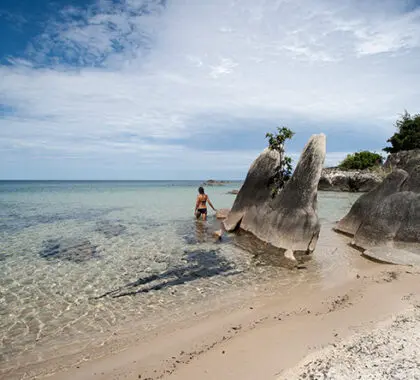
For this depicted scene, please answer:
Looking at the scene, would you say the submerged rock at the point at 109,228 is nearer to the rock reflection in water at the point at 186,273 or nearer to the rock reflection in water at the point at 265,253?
the rock reflection in water at the point at 186,273

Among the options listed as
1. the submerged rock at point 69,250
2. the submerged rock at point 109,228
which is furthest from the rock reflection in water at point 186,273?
the submerged rock at point 109,228

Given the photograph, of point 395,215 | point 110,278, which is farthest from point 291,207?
point 110,278

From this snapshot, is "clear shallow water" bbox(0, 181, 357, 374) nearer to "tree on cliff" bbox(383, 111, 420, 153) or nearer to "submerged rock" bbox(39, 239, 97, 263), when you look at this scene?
"submerged rock" bbox(39, 239, 97, 263)

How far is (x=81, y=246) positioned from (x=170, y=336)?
7.84m

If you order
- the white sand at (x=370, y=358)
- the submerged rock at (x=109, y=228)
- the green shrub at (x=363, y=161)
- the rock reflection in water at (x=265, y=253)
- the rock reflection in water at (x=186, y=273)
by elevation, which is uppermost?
the green shrub at (x=363, y=161)

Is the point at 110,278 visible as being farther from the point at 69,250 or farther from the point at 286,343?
the point at 286,343

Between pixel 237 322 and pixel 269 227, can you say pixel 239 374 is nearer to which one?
pixel 237 322

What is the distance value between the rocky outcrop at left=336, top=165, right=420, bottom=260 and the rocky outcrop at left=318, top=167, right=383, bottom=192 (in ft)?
98.8

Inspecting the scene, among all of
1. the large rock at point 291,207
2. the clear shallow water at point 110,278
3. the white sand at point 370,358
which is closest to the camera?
the white sand at point 370,358

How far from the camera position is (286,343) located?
4.57 metres

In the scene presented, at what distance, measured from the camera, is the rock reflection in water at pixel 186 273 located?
7.49 m

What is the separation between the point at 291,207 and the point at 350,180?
34.1 metres

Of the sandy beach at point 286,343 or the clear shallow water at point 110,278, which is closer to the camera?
the sandy beach at point 286,343

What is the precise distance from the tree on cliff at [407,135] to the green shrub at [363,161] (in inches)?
173
